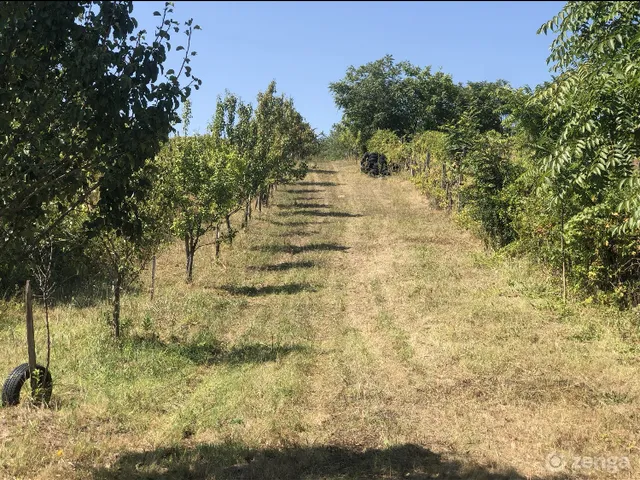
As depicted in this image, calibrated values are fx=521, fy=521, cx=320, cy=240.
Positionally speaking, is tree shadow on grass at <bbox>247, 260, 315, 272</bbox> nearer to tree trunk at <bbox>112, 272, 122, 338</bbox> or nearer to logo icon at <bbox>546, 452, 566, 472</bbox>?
tree trunk at <bbox>112, 272, 122, 338</bbox>

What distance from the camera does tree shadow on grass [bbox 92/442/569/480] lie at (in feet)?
18.7

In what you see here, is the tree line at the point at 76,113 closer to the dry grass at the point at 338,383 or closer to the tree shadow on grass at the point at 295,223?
the dry grass at the point at 338,383

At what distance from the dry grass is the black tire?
11.7 inches

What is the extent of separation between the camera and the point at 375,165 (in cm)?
4638

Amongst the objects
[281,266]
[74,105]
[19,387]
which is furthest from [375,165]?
[74,105]

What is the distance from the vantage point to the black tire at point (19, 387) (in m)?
7.31

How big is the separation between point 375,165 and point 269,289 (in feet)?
108

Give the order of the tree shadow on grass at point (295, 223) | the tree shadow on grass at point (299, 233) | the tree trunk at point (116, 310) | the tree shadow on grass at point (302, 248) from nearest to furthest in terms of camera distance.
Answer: the tree trunk at point (116, 310), the tree shadow on grass at point (302, 248), the tree shadow on grass at point (299, 233), the tree shadow on grass at point (295, 223)

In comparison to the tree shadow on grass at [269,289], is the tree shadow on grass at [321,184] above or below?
above

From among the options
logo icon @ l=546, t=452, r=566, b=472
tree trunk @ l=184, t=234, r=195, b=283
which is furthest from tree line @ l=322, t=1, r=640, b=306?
tree trunk @ l=184, t=234, r=195, b=283

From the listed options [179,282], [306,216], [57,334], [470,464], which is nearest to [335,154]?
[306,216]

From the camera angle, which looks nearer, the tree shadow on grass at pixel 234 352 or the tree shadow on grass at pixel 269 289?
the tree shadow on grass at pixel 234 352

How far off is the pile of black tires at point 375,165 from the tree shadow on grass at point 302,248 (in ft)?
81.6

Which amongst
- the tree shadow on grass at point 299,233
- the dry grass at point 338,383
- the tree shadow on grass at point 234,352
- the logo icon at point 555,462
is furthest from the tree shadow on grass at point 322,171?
the logo icon at point 555,462
